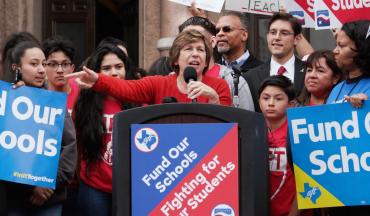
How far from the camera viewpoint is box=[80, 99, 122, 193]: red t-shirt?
718 centimetres

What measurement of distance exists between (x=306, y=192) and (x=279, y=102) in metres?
0.97

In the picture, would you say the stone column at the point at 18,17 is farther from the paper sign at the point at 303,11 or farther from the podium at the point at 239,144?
the podium at the point at 239,144

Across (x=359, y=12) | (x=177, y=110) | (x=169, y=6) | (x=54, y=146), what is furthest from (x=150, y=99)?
(x=169, y=6)

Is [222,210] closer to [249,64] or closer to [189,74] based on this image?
[189,74]

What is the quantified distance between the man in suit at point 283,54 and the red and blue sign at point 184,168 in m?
2.13

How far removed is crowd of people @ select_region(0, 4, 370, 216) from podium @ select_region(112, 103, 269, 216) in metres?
0.51

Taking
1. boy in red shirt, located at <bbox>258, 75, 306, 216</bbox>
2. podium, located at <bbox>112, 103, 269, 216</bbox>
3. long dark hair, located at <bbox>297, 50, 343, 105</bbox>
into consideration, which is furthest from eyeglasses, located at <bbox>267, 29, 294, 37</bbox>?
podium, located at <bbox>112, 103, 269, 216</bbox>

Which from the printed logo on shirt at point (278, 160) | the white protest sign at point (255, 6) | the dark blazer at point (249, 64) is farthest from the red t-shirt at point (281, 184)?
the white protest sign at point (255, 6)

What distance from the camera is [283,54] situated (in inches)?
310

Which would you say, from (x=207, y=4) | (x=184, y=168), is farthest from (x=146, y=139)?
(x=207, y=4)

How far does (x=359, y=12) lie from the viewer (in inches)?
278

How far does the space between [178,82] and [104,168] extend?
37.6 inches

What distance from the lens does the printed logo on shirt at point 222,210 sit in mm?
5523

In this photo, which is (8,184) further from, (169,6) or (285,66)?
(169,6)
